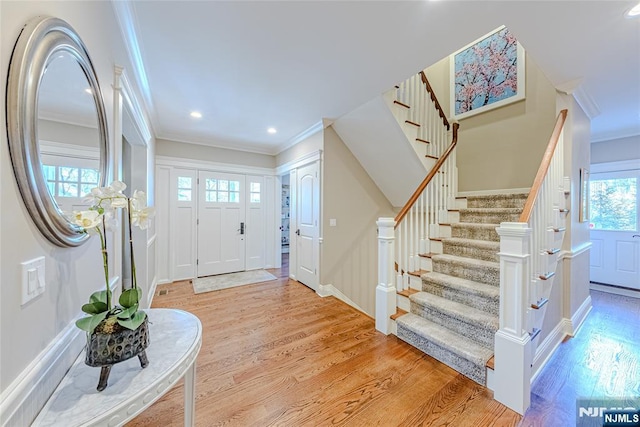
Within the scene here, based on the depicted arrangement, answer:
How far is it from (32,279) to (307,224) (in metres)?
3.38

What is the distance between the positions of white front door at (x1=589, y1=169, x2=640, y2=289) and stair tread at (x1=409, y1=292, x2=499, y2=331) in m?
3.70

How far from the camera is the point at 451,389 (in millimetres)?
1759

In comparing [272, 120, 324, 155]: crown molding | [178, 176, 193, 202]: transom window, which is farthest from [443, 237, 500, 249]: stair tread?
[178, 176, 193, 202]: transom window

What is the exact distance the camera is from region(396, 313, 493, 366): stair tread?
1842 mm

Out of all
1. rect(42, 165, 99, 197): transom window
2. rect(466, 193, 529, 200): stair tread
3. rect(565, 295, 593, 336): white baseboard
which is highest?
rect(466, 193, 529, 200): stair tread

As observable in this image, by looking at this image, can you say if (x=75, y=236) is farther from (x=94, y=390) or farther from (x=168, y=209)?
(x=168, y=209)

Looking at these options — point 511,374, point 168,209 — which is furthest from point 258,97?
point 511,374

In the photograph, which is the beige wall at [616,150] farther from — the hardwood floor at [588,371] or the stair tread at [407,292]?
the stair tread at [407,292]

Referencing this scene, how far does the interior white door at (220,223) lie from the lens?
4.50m

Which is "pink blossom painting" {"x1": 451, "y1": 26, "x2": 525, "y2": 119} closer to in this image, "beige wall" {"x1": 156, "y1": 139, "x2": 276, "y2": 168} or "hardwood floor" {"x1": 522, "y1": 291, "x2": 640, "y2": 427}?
"hardwood floor" {"x1": 522, "y1": 291, "x2": 640, "y2": 427}

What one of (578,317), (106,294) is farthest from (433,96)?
(106,294)

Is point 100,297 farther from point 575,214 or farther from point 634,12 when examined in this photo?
point 575,214

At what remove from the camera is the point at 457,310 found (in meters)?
2.15

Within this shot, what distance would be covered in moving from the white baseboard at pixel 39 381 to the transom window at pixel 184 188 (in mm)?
3647
